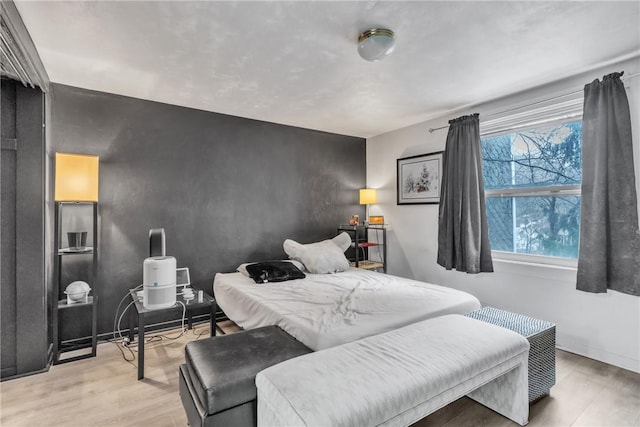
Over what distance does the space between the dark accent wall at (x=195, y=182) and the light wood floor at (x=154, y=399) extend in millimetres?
786

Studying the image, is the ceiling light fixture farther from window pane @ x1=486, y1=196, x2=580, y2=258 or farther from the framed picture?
window pane @ x1=486, y1=196, x2=580, y2=258

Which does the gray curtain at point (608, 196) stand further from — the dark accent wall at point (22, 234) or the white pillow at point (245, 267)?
the dark accent wall at point (22, 234)

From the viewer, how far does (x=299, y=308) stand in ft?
7.66

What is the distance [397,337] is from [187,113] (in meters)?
3.04

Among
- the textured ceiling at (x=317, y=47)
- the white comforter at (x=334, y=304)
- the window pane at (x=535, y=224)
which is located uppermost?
the textured ceiling at (x=317, y=47)

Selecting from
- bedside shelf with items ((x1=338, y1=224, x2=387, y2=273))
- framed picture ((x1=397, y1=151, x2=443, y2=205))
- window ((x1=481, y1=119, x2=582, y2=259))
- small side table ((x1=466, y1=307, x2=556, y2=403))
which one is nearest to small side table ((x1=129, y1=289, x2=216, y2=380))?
small side table ((x1=466, y1=307, x2=556, y2=403))

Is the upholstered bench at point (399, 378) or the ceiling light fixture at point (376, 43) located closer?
the upholstered bench at point (399, 378)

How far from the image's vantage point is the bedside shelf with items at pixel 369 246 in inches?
171

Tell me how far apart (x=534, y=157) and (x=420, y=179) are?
126 cm

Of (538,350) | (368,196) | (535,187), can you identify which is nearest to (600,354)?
(538,350)

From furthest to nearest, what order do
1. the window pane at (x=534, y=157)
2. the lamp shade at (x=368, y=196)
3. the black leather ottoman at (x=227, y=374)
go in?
the lamp shade at (x=368, y=196), the window pane at (x=534, y=157), the black leather ottoman at (x=227, y=374)

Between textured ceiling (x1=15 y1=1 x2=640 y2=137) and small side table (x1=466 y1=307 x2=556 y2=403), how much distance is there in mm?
1913

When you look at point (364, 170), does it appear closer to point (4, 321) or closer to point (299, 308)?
point (299, 308)

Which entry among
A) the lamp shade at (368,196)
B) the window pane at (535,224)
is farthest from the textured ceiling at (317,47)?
the lamp shade at (368,196)
